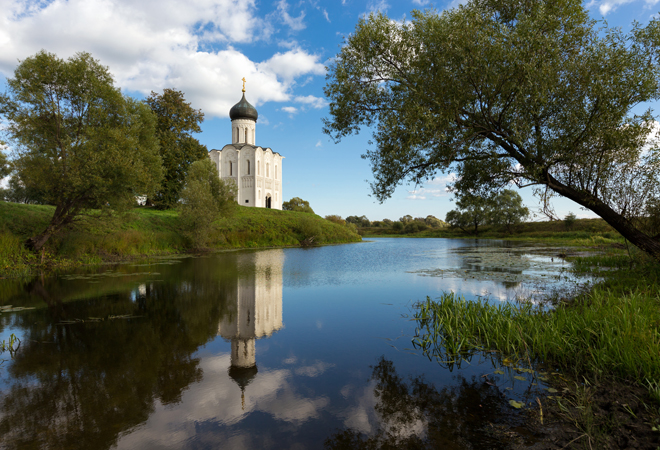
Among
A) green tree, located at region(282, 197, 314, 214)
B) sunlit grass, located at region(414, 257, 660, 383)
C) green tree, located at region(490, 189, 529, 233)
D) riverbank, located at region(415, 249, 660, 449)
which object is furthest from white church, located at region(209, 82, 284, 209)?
riverbank, located at region(415, 249, 660, 449)

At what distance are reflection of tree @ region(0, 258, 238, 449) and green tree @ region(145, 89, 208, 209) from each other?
26910mm

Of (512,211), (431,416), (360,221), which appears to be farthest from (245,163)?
(360,221)

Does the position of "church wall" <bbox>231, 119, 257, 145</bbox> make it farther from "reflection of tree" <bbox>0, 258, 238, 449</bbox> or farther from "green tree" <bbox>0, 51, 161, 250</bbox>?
"reflection of tree" <bbox>0, 258, 238, 449</bbox>

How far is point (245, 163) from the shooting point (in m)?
57.9

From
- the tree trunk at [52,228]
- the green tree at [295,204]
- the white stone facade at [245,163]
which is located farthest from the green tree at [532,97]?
the green tree at [295,204]

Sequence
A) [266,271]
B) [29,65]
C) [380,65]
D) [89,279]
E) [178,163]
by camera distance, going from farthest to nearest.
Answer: [178,163] → [266,271] → [29,65] → [89,279] → [380,65]

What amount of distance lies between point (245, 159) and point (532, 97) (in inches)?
2129

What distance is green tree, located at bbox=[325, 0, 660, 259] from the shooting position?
8070mm

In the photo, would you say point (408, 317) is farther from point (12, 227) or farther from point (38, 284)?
point (12, 227)

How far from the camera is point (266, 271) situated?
15586 millimetres

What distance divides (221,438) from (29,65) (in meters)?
18.1

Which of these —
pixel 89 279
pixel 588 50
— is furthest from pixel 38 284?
pixel 588 50

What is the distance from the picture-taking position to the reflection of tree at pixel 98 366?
3439mm

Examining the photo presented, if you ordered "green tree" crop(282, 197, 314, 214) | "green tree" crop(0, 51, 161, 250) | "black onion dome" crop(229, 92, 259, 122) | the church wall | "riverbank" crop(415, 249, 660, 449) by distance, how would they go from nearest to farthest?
"riverbank" crop(415, 249, 660, 449), "green tree" crop(0, 51, 161, 250), "black onion dome" crop(229, 92, 259, 122), the church wall, "green tree" crop(282, 197, 314, 214)
